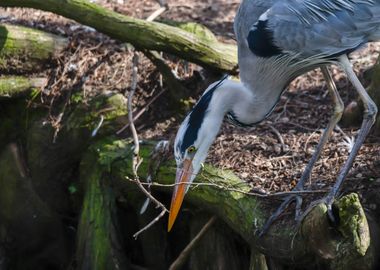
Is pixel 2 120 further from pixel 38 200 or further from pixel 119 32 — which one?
pixel 119 32

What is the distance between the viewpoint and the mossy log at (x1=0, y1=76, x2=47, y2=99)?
223 inches

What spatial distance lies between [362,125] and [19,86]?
2.66 meters

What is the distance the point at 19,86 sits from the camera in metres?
5.66

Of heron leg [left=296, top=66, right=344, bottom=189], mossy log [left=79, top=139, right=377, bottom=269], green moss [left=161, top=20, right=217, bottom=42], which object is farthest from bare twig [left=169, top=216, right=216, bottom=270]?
green moss [left=161, top=20, right=217, bottom=42]

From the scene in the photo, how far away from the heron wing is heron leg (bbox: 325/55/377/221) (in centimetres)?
12

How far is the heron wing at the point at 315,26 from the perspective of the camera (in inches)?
164

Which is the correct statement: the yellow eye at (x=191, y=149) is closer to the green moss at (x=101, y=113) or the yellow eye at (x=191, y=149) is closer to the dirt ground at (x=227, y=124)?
the dirt ground at (x=227, y=124)

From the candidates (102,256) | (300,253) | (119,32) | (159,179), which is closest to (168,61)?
(119,32)

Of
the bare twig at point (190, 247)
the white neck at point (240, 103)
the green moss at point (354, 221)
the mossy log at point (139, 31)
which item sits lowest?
the bare twig at point (190, 247)

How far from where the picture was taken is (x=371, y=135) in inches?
183

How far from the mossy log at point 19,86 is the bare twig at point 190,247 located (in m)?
1.76

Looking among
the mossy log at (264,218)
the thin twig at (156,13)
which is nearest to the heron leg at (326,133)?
the mossy log at (264,218)

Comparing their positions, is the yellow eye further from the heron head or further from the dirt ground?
the dirt ground

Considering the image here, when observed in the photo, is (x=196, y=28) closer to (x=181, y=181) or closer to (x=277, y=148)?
(x=277, y=148)
